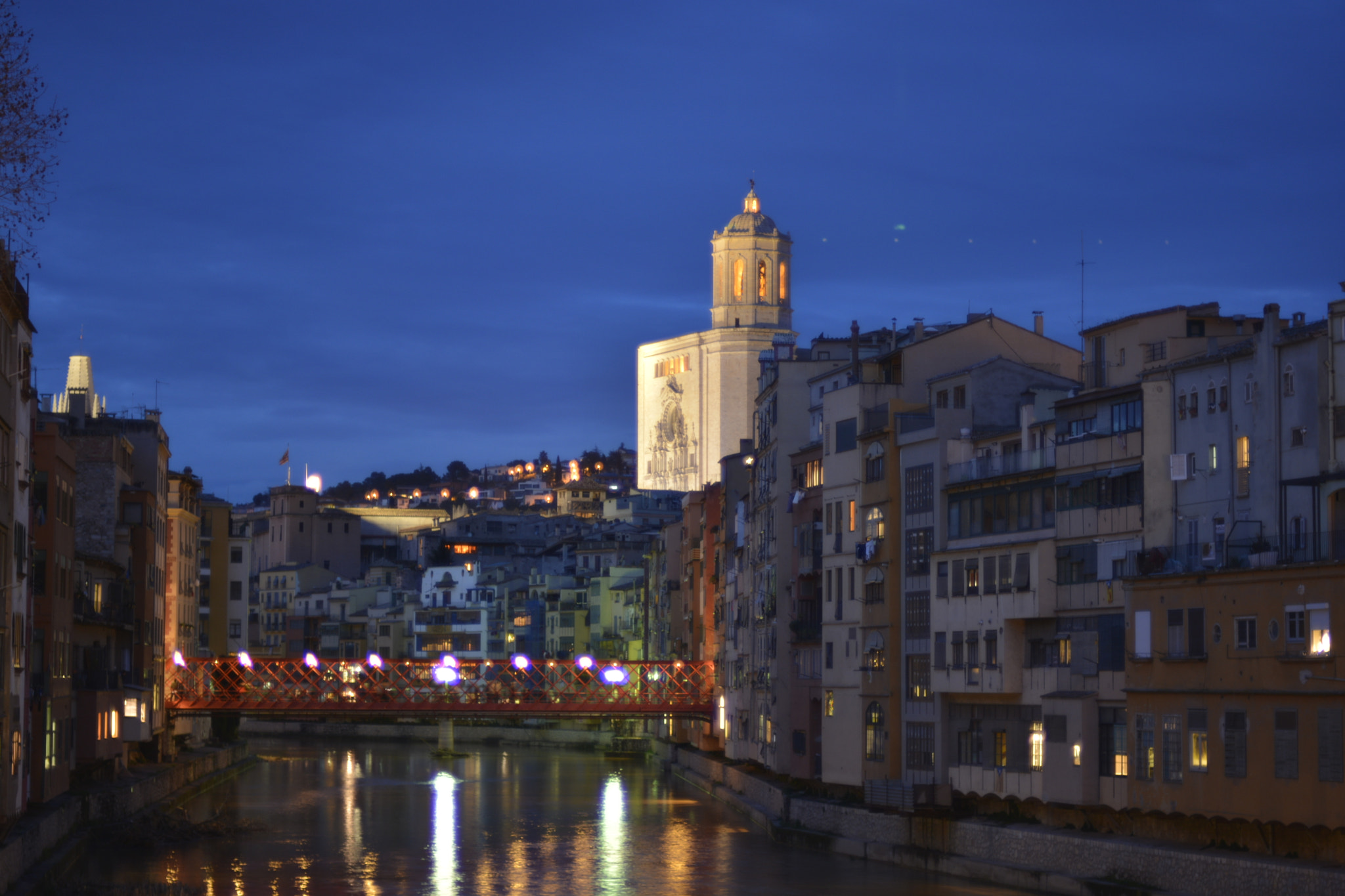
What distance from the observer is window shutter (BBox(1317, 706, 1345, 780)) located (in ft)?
110

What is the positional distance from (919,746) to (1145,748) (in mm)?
11031

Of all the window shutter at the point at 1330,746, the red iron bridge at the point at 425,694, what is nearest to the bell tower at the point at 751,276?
the red iron bridge at the point at 425,694

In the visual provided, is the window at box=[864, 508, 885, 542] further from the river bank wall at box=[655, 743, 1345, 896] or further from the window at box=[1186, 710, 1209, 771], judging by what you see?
the window at box=[1186, 710, 1209, 771]

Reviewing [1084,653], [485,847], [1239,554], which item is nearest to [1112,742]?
[1084,653]

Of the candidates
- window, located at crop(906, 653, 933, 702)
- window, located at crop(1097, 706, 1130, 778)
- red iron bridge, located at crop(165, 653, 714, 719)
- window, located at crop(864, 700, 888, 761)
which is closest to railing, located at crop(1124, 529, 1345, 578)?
window, located at crop(1097, 706, 1130, 778)

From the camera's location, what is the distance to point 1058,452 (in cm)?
4472

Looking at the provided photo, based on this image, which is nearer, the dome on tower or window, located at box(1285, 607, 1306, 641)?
window, located at box(1285, 607, 1306, 641)

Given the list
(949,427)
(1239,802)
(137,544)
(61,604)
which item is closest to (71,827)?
(61,604)

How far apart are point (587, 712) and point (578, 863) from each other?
25585 millimetres

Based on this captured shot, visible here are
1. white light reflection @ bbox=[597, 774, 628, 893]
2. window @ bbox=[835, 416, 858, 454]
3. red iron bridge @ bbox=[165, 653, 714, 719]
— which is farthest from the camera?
red iron bridge @ bbox=[165, 653, 714, 719]

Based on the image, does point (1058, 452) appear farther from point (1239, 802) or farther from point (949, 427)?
point (1239, 802)

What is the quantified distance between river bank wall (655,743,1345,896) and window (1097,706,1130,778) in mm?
1455

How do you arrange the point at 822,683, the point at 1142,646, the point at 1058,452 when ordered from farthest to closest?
the point at 822,683
the point at 1058,452
the point at 1142,646

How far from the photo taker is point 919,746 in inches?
1965
